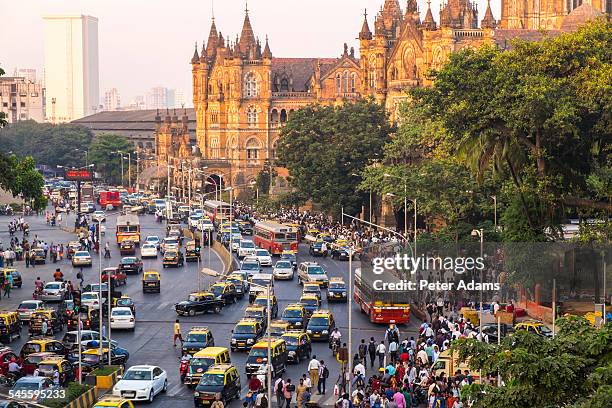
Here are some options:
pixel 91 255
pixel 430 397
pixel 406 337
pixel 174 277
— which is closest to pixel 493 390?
pixel 430 397

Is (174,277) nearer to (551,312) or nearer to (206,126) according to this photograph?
(551,312)

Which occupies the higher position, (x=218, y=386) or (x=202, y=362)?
(x=202, y=362)

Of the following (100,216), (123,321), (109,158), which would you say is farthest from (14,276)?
(109,158)

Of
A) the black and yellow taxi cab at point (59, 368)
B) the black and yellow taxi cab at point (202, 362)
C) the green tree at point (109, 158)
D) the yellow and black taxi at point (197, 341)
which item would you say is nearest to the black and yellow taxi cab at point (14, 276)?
the yellow and black taxi at point (197, 341)

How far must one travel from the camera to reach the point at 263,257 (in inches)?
3297

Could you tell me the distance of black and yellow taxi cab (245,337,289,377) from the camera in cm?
4831

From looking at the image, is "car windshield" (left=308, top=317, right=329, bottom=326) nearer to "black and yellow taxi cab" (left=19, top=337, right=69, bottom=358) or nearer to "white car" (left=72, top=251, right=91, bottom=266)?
"black and yellow taxi cab" (left=19, top=337, right=69, bottom=358)

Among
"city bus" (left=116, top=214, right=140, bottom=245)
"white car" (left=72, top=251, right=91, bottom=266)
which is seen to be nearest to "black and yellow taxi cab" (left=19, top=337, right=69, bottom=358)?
"white car" (left=72, top=251, right=91, bottom=266)

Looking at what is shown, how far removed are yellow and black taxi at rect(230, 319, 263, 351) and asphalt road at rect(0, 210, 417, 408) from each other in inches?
20.6

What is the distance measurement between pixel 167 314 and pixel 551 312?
1740 cm

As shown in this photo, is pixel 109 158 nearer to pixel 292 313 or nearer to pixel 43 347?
pixel 292 313

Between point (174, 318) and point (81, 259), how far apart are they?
22.8 metres

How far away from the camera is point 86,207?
13788cm

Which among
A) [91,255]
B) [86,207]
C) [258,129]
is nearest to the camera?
[91,255]
